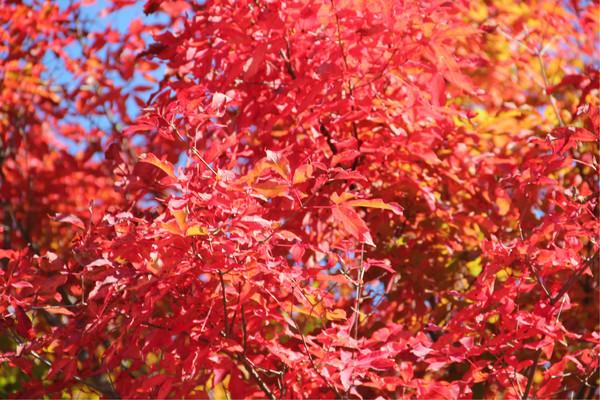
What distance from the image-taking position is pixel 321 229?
2818mm

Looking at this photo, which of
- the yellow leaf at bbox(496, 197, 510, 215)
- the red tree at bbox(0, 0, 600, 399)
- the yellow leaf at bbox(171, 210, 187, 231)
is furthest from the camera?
the yellow leaf at bbox(496, 197, 510, 215)

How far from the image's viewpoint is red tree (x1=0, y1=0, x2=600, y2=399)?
2.03 m

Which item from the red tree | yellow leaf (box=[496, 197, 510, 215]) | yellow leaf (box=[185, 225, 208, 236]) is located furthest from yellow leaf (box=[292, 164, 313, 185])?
yellow leaf (box=[496, 197, 510, 215])

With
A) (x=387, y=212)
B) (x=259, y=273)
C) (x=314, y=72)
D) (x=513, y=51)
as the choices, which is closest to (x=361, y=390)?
(x=387, y=212)

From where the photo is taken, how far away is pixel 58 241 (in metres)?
4.66

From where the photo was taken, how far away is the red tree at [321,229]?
6.67 feet

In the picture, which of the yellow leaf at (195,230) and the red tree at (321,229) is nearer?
the yellow leaf at (195,230)

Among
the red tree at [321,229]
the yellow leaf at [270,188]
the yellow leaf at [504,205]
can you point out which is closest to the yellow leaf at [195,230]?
the red tree at [321,229]

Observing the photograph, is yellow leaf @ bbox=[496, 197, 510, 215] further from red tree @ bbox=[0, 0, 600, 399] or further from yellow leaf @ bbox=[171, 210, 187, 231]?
yellow leaf @ bbox=[171, 210, 187, 231]

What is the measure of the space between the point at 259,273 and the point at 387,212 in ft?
2.93

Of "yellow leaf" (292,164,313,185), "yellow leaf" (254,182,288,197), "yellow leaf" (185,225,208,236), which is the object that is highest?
"yellow leaf" (292,164,313,185)

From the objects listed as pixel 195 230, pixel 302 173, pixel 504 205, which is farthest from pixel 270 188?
pixel 504 205

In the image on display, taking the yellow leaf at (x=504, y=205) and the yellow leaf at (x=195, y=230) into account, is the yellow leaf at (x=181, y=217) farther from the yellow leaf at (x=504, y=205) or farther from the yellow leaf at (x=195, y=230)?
the yellow leaf at (x=504, y=205)

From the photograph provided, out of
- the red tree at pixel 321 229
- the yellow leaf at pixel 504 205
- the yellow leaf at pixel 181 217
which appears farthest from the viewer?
the yellow leaf at pixel 504 205
